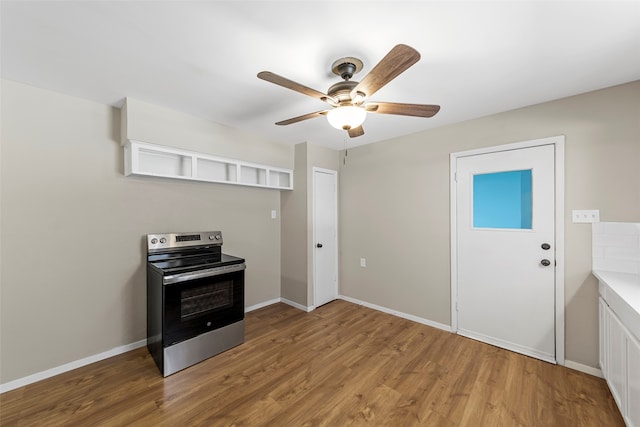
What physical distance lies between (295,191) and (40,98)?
264 cm

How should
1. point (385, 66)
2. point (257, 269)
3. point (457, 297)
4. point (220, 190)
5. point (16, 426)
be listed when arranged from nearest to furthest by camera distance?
point (385, 66), point (16, 426), point (457, 297), point (220, 190), point (257, 269)

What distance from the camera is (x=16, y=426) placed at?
166cm

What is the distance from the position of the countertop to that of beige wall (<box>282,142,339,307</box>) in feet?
9.32

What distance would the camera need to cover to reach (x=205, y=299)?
2441 mm

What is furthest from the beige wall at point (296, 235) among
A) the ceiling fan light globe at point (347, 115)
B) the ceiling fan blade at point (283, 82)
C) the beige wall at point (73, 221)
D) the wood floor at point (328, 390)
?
the ceiling fan blade at point (283, 82)

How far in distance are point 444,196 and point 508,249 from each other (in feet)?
2.74

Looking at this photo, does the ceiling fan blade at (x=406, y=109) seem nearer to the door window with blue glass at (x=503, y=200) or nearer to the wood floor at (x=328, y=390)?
the door window with blue glass at (x=503, y=200)

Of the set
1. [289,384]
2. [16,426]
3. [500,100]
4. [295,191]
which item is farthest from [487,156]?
[16,426]

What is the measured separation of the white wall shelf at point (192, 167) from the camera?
7.99ft

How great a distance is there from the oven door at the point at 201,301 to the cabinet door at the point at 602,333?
10.1 feet

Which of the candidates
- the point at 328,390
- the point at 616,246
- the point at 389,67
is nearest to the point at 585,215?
the point at 616,246

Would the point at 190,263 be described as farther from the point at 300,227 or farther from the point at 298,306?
the point at 298,306

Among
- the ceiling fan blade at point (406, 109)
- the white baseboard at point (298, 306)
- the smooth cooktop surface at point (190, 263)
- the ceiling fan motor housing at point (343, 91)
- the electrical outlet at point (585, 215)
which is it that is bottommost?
the white baseboard at point (298, 306)

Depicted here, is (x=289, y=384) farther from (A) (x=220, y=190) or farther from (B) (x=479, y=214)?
(B) (x=479, y=214)
